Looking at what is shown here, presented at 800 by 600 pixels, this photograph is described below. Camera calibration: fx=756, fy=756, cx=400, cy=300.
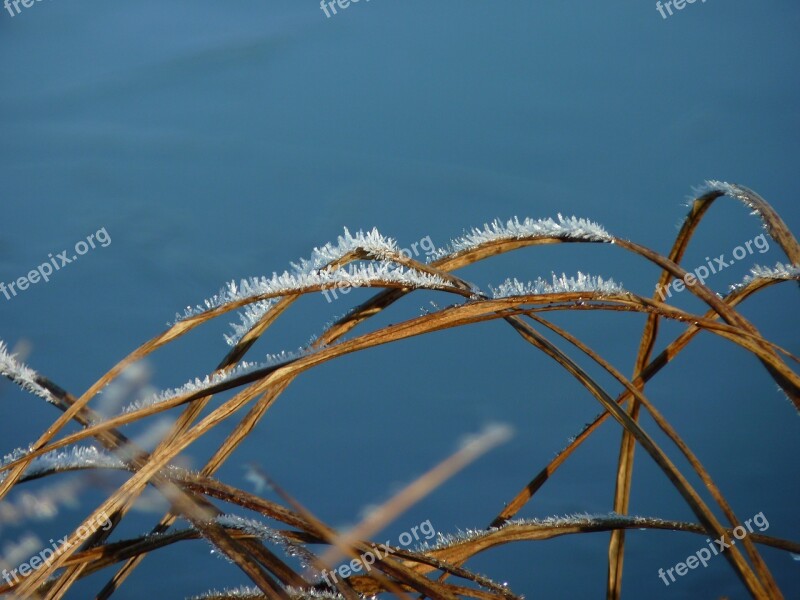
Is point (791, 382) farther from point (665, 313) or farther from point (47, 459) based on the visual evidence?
point (47, 459)

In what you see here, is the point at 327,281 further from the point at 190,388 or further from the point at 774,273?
the point at 774,273

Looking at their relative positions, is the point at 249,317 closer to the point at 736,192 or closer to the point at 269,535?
the point at 269,535

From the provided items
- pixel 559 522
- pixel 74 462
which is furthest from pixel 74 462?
pixel 559 522

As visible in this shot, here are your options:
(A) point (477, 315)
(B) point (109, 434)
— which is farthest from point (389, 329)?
(B) point (109, 434)

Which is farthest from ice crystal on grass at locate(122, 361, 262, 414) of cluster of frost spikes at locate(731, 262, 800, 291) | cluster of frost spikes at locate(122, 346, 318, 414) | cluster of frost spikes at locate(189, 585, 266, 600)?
cluster of frost spikes at locate(731, 262, 800, 291)

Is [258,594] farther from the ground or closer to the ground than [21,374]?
closer to the ground

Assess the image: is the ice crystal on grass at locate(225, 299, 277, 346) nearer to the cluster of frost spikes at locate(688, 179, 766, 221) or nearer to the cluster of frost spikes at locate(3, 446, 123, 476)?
the cluster of frost spikes at locate(3, 446, 123, 476)
